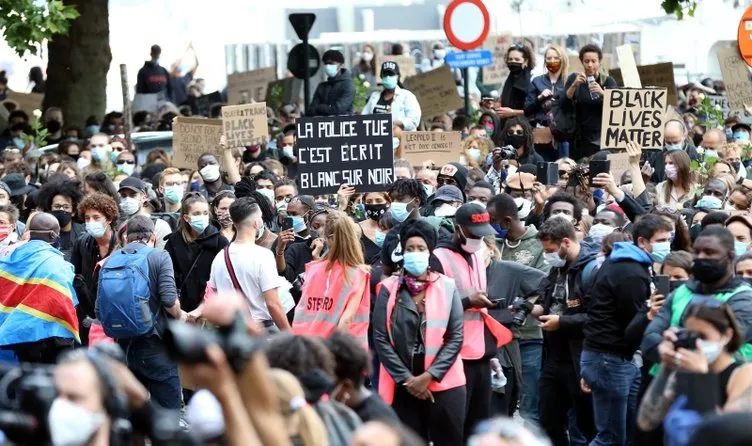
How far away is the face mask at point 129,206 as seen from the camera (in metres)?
14.3

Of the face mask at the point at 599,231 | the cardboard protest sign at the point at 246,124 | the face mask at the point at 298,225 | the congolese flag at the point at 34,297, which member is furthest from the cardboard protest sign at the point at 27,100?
the face mask at the point at 599,231

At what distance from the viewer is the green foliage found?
1938 cm

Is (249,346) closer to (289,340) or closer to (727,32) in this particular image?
(289,340)

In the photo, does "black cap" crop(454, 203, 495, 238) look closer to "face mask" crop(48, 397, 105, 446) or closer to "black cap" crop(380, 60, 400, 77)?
"face mask" crop(48, 397, 105, 446)

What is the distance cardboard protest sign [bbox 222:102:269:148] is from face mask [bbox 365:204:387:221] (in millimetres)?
4038

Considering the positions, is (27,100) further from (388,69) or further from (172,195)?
(172,195)

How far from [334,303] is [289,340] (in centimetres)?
344

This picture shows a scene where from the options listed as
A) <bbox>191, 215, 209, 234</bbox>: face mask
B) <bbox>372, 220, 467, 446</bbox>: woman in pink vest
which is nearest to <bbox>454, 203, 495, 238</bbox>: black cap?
<bbox>372, 220, 467, 446</bbox>: woman in pink vest

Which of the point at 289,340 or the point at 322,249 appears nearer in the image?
the point at 289,340

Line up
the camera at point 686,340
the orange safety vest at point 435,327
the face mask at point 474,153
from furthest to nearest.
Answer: the face mask at point 474,153 → the orange safety vest at point 435,327 → the camera at point 686,340

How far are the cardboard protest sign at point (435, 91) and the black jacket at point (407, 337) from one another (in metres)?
12.0

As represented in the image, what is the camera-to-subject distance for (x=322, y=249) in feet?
40.6

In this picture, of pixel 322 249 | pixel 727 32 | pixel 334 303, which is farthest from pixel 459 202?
pixel 727 32

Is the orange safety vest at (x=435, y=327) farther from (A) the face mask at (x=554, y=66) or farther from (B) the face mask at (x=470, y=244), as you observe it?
(A) the face mask at (x=554, y=66)
